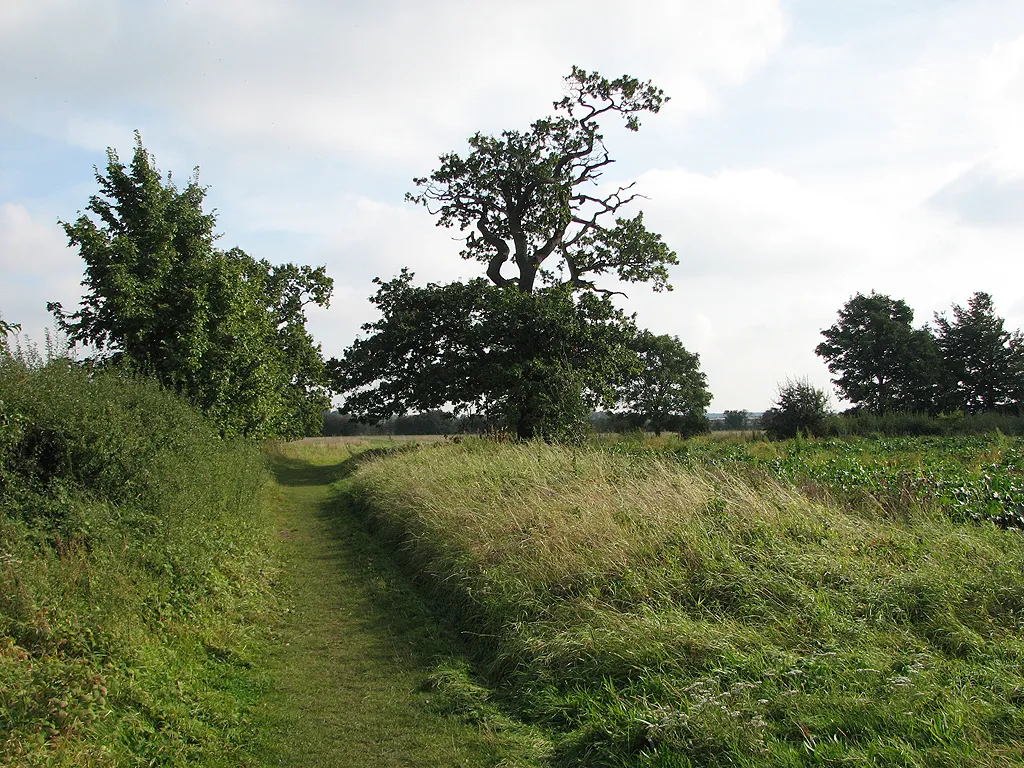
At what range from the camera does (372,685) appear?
560 cm

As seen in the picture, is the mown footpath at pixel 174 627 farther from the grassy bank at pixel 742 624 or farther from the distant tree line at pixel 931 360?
the distant tree line at pixel 931 360

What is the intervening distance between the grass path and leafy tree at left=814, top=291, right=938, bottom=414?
41.9 metres

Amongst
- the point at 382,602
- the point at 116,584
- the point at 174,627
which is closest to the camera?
the point at 116,584

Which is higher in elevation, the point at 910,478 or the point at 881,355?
the point at 881,355

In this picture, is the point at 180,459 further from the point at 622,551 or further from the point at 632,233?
the point at 632,233

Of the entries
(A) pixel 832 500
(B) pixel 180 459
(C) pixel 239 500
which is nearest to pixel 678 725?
(A) pixel 832 500

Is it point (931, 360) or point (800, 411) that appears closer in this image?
point (800, 411)

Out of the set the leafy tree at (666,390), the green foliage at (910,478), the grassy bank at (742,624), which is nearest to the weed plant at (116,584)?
the grassy bank at (742,624)

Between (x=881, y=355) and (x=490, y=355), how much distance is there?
1316 inches

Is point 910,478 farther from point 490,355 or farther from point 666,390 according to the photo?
point 666,390

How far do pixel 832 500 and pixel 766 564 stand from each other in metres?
2.38

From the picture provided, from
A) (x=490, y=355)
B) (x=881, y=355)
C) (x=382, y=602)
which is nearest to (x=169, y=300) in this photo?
(x=382, y=602)

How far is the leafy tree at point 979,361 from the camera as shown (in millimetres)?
43031

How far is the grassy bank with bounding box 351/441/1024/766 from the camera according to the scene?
3.61m
